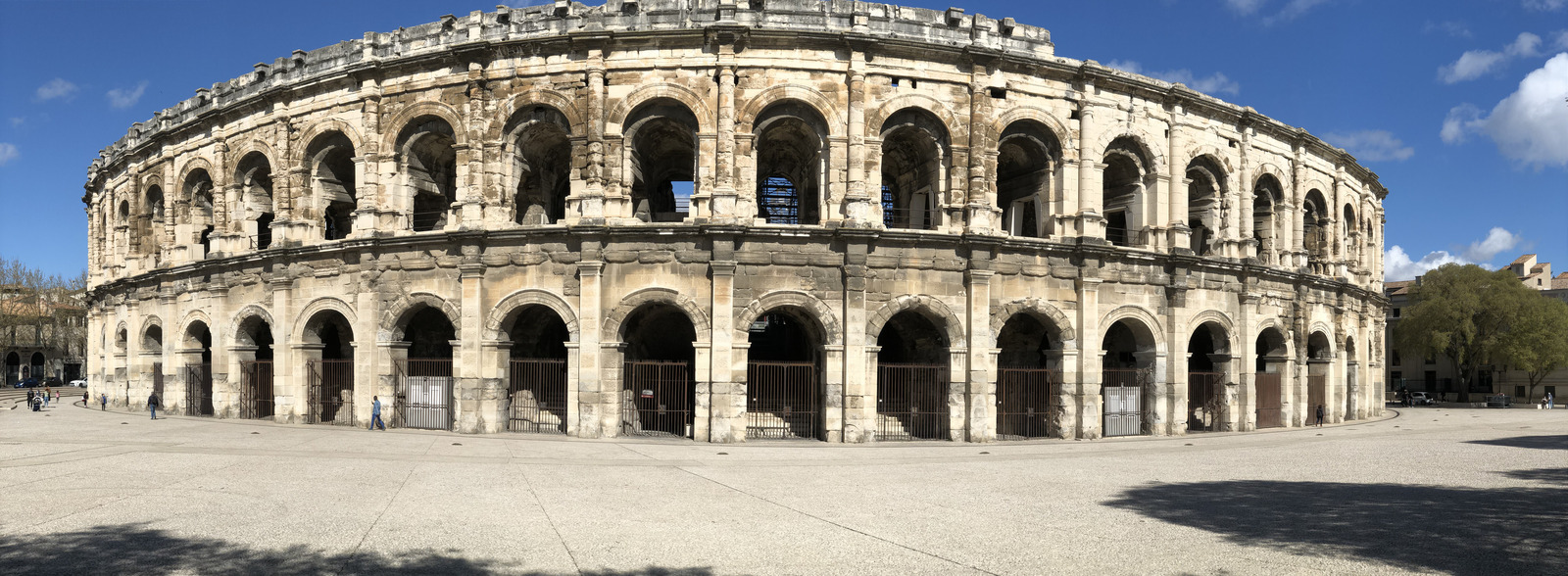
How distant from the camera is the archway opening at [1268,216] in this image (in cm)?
2347

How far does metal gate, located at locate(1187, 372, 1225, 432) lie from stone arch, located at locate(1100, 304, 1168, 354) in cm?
190

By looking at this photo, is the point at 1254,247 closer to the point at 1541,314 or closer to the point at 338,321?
the point at 338,321

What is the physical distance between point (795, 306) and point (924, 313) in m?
2.88

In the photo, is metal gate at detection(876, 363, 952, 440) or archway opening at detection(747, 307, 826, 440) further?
metal gate at detection(876, 363, 952, 440)

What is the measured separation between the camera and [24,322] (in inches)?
1770

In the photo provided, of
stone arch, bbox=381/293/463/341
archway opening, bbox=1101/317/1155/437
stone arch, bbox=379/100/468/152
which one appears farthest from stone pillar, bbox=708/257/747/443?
archway opening, bbox=1101/317/1155/437

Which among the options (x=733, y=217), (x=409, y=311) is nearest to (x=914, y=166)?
(x=733, y=217)

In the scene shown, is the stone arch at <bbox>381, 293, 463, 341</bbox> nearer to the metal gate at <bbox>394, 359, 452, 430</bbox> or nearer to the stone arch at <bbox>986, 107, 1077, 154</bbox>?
the metal gate at <bbox>394, 359, 452, 430</bbox>

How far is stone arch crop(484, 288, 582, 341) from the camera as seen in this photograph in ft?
58.2

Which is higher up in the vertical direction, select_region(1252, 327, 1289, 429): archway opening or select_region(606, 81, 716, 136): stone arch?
select_region(606, 81, 716, 136): stone arch

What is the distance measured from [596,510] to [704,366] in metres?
7.67

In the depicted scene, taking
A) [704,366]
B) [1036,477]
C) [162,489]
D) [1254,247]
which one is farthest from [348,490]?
[1254,247]

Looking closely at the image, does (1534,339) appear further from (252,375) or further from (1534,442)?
(252,375)

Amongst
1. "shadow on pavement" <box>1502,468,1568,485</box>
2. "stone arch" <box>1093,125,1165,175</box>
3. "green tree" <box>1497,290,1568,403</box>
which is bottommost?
"shadow on pavement" <box>1502,468,1568,485</box>
